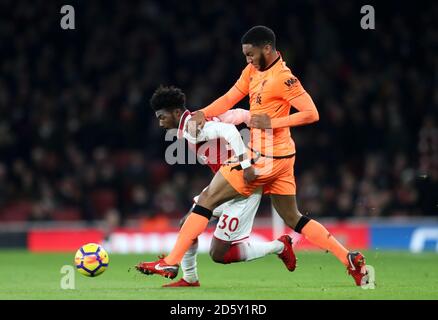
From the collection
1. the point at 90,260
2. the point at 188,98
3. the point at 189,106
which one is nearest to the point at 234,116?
the point at 90,260

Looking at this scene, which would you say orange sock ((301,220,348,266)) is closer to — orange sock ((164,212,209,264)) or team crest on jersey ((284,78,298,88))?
orange sock ((164,212,209,264))

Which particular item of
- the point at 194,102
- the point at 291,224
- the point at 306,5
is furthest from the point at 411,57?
the point at 291,224

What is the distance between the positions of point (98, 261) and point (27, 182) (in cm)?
957

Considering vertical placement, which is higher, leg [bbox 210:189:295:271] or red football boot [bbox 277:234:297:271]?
leg [bbox 210:189:295:271]

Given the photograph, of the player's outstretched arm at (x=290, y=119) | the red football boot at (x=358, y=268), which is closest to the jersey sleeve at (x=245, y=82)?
the player's outstretched arm at (x=290, y=119)

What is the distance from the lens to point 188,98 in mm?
19141

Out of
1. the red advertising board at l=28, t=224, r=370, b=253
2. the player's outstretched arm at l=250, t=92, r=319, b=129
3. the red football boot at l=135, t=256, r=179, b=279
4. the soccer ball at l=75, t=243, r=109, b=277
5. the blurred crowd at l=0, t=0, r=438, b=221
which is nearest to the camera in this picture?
the red football boot at l=135, t=256, r=179, b=279

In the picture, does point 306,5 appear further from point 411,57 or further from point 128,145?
point 128,145

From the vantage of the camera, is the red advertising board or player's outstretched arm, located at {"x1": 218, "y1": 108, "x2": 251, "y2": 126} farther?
the red advertising board

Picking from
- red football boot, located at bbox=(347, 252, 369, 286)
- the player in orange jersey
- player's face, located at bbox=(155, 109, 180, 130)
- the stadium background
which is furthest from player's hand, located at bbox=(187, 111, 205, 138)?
the stadium background

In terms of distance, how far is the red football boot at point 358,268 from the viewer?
8.45 metres

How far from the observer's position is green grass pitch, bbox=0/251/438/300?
7941mm

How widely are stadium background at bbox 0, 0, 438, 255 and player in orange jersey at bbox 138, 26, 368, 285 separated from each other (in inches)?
312

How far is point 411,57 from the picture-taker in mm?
19125
